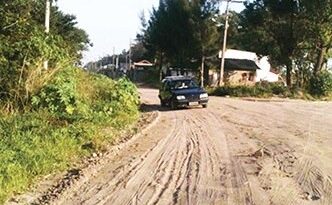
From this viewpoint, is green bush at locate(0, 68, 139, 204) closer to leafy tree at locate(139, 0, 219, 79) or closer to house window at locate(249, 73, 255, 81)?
leafy tree at locate(139, 0, 219, 79)

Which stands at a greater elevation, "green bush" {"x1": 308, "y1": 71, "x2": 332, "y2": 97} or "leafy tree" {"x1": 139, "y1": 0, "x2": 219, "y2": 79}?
"leafy tree" {"x1": 139, "y1": 0, "x2": 219, "y2": 79}

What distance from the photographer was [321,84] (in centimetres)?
4381

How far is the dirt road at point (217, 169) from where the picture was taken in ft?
29.7

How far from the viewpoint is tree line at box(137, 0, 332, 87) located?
47834 mm

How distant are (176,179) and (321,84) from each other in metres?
35.4

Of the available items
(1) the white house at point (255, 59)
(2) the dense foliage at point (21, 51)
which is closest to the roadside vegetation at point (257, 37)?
(1) the white house at point (255, 59)

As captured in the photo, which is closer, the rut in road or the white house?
the rut in road

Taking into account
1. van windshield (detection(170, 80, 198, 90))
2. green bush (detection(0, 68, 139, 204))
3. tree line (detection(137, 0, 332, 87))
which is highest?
tree line (detection(137, 0, 332, 87))

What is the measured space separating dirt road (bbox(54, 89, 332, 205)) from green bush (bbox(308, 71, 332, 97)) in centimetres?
2508

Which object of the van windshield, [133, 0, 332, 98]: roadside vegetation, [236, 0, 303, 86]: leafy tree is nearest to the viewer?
the van windshield

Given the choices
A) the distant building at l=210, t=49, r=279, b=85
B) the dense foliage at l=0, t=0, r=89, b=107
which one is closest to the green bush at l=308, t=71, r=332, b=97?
the distant building at l=210, t=49, r=279, b=85

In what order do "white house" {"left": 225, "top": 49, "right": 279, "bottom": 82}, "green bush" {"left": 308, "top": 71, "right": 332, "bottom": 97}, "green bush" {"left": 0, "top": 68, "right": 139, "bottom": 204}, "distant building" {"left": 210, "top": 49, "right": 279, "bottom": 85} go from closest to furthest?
1. "green bush" {"left": 0, "top": 68, "right": 139, "bottom": 204}
2. "green bush" {"left": 308, "top": 71, "right": 332, "bottom": 97}
3. "distant building" {"left": 210, "top": 49, "right": 279, "bottom": 85}
4. "white house" {"left": 225, "top": 49, "right": 279, "bottom": 82}

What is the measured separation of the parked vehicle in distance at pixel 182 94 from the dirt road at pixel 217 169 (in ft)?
32.7

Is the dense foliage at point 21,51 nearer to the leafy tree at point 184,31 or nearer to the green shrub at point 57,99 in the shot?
the green shrub at point 57,99
